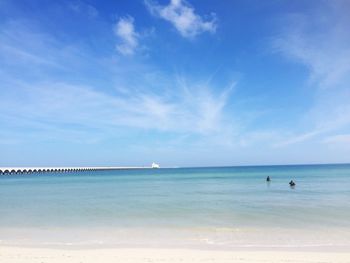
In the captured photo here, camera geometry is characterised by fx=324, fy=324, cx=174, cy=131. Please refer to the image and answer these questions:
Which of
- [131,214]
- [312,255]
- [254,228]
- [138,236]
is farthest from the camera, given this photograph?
[131,214]

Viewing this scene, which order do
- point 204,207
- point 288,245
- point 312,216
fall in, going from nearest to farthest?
point 288,245, point 312,216, point 204,207

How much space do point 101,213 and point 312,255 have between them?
11.2m

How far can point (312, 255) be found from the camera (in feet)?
27.3

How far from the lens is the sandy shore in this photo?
793cm

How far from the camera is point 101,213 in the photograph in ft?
54.7

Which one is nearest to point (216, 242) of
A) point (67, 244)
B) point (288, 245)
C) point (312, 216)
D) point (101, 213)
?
point (288, 245)

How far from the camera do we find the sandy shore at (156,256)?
7934 mm

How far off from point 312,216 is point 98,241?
995cm

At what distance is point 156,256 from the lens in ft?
27.7

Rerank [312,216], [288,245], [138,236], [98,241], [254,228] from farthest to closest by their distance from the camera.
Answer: [312,216] → [254,228] → [138,236] → [98,241] → [288,245]

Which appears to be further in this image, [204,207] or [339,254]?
[204,207]

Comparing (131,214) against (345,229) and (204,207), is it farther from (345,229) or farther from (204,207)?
(345,229)

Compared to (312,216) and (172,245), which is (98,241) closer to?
(172,245)

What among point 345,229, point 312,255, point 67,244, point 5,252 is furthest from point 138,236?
point 345,229
